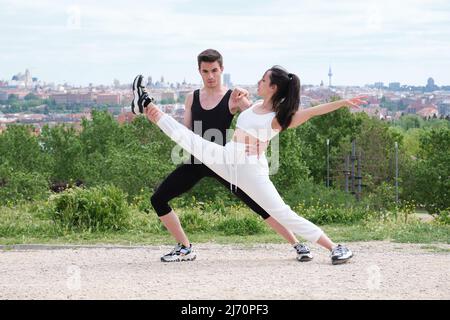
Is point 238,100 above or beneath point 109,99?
above

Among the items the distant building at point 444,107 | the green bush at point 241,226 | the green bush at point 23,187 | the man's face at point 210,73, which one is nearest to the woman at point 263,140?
the man's face at point 210,73

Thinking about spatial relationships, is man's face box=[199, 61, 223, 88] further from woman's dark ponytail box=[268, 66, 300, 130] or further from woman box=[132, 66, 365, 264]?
woman's dark ponytail box=[268, 66, 300, 130]

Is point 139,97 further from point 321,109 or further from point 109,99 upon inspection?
point 109,99

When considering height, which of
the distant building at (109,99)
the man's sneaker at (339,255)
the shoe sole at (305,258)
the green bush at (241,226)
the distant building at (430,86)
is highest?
the distant building at (430,86)

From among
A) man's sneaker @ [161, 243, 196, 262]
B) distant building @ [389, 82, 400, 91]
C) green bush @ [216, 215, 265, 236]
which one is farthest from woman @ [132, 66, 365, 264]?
distant building @ [389, 82, 400, 91]

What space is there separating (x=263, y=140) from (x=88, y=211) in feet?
12.0

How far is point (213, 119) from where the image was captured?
7.41 m

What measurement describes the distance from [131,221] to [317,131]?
1592 inches

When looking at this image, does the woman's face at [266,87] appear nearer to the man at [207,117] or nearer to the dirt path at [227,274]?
the man at [207,117]

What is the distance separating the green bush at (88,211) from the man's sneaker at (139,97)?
9.89ft

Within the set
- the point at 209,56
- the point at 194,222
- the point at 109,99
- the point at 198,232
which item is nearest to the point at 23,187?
the point at 194,222

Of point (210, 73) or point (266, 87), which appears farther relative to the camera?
point (210, 73)

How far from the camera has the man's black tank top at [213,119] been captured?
7410 millimetres

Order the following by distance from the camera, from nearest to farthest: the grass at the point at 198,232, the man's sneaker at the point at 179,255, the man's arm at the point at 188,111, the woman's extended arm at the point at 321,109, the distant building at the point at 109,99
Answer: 1. the woman's extended arm at the point at 321,109
2. the man's arm at the point at 188,111
3. the man's sneaker at the point at 179,255
4. the grass at the point at 198,232
5. the distant building at the point at 109,99
